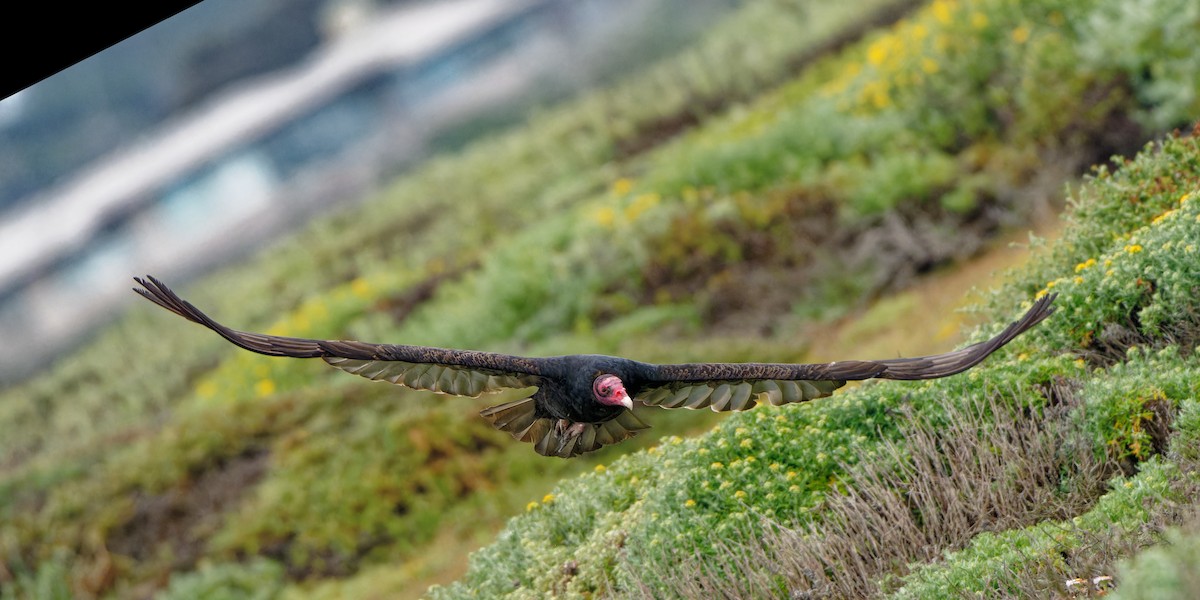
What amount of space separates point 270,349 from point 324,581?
150 inches

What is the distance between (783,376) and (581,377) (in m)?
0.71

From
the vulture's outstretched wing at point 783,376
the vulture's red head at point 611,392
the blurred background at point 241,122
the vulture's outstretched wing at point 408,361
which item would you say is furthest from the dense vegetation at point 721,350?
the blurred background at point 241,122

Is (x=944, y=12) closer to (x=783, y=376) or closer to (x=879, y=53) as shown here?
(x=879, y=53)

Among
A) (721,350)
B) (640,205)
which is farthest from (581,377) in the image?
(640,205)

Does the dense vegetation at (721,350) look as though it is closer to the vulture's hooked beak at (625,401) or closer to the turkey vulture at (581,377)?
the turkey vulture at (581,377)

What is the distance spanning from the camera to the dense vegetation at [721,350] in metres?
4.22

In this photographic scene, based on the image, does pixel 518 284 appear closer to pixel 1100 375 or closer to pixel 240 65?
pixel 1100 375

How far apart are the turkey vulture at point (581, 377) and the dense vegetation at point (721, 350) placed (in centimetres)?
36

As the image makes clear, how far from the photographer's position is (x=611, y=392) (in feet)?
12.9

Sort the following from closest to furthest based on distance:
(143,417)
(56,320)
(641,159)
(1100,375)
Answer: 1. (1100,375)
2. (143,417)
3. (641,159)
4. (56,320)

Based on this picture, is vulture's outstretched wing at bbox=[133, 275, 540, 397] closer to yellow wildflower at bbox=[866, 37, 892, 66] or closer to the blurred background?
yellow wildflower at bbox=[866, 37, 892, 66]

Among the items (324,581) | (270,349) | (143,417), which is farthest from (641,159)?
(270,349)

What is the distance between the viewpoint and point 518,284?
972cm

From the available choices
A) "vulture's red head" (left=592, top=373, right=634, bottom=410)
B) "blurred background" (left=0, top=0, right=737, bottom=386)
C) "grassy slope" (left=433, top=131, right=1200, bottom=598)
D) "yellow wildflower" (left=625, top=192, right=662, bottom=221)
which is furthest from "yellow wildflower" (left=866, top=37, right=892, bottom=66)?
"vulture's red head" (left=592, top=373, right=634, bottom=410)
